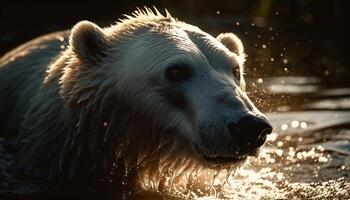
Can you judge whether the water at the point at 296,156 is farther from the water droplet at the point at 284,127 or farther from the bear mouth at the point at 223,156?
the bear mouth at the point at 223,156

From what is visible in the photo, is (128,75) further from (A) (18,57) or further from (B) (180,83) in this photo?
(A) (18,57)

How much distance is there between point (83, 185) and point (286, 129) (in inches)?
116

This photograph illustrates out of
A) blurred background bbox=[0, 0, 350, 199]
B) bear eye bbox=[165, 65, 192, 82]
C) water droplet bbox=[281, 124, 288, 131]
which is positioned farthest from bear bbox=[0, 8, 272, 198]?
water droplet bbox=[281, 124, 288, 131]

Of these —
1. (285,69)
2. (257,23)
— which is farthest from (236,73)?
(257,23)

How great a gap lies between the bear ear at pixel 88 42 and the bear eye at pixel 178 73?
2.37ft

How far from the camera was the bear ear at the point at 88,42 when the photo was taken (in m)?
5.86

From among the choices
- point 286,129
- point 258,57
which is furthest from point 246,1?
point 286,129


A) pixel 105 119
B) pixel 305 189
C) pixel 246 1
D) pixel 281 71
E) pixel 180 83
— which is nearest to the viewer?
pixel 180 83

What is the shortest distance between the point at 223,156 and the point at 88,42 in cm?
156

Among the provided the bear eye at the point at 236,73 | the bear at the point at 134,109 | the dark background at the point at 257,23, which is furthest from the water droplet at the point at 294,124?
the bear eye at the point at 236,73

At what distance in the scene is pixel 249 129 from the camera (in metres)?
4.75

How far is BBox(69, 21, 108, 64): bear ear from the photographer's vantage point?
19.2 ft

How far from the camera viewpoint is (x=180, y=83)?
213 inches

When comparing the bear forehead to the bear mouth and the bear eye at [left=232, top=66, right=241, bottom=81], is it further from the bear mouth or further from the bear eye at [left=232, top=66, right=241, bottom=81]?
the bear mouth
